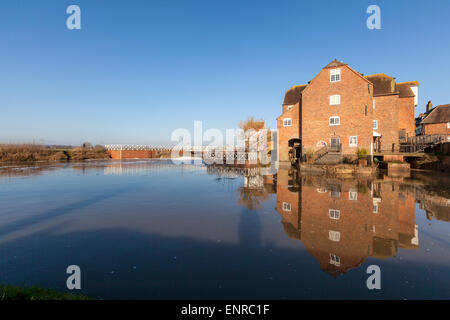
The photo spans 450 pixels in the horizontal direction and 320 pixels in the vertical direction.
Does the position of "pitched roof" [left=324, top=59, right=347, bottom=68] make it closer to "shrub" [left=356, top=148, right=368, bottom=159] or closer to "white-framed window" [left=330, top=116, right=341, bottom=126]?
"white-framed window" [left=330, top=116, right=341, bottom=126]

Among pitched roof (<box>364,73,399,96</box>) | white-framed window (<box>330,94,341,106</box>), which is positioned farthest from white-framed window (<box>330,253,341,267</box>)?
pitched roof (<box>364,73,399,96</box>)

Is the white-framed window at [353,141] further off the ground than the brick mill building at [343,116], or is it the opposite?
the brick mill building at [343,116]

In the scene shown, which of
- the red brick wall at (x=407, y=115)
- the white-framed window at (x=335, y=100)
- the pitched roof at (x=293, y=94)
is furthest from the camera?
the pitched roof at (x=293, y=94)

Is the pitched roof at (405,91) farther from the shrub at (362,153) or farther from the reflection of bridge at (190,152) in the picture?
the reflection of bridge at (190,152)

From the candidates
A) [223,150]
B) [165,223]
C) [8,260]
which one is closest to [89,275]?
[8,260]

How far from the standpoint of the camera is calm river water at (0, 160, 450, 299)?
3.82 m

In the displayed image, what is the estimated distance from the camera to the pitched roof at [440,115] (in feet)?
123

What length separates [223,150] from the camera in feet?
118

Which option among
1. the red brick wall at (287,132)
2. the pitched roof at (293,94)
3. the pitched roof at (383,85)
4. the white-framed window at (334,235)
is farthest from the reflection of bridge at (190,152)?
the white-framed window at (334,235)

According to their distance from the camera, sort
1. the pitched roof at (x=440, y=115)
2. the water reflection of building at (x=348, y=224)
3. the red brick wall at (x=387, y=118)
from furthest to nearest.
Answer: the pitched roof at (x=440, y=115)
the red brick wall at (x=387, y=118)
the water reflection of building at (x=348, y=224)

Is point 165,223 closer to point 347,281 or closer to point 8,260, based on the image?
point 8,260

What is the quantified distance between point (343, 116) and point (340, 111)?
72cm

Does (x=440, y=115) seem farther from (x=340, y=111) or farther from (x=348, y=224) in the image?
(x=348, y=224)
